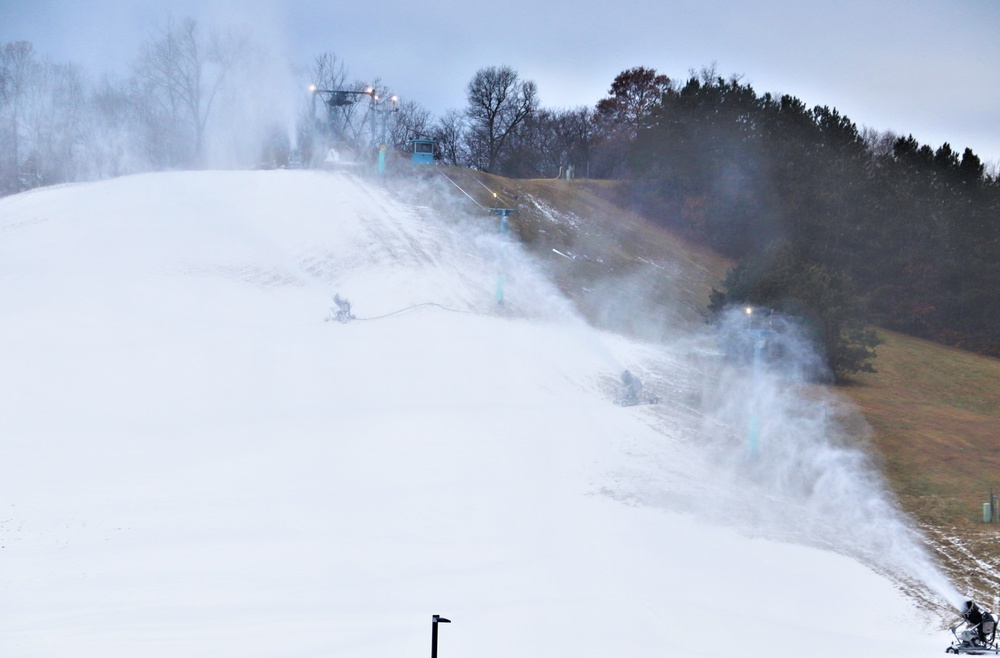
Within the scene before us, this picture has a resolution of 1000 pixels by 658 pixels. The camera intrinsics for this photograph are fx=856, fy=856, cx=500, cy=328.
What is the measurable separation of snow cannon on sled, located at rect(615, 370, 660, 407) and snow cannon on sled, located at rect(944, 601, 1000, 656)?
15945 millimetres

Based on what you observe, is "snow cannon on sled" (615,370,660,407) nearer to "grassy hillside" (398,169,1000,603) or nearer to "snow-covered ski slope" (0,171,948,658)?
"snow-covered ski slope" (0,171,948,658)

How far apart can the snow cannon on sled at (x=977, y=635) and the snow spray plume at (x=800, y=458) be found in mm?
3248

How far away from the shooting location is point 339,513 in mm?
20250

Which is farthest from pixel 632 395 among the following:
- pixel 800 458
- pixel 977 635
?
pixel 977 635

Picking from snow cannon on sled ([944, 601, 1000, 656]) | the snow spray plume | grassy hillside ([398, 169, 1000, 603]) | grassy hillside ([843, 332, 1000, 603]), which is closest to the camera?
snow cannon on sled ([944, 601, 1000, 656])

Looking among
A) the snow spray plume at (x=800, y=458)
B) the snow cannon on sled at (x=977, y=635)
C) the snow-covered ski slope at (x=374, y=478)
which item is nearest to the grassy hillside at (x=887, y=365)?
the snow spray plume at (x=800, y=458)

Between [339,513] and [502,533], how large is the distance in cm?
390

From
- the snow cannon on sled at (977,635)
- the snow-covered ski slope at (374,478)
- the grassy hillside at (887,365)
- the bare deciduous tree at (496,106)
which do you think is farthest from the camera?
the bare deciduous tree at (496,106)

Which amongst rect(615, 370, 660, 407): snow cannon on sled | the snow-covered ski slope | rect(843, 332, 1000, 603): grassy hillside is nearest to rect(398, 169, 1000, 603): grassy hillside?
rect(843, 332, 1000, 603): grassy hillside

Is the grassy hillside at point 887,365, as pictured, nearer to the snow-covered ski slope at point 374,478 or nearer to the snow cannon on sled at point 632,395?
the snow-covered ski slope at point 374,478

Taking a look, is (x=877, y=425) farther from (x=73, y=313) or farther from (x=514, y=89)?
(x=514, y=89)

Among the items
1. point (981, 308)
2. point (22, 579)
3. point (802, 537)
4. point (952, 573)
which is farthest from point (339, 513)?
point (981, 308)

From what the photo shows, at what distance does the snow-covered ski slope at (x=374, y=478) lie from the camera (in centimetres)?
1552

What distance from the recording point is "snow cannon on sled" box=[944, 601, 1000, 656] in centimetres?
1445
